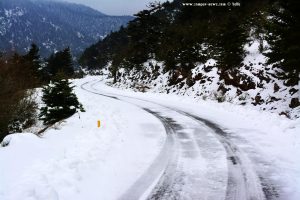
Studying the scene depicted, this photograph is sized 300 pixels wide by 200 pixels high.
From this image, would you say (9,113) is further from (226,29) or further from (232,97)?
(226,29)

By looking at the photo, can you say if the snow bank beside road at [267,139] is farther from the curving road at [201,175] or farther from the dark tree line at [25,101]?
the dark tree line at [25,101]

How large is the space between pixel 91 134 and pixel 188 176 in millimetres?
6180

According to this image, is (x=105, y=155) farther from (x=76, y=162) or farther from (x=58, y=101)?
(x=58, y=101)

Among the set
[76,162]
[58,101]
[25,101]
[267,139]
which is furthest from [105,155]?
[25,101]

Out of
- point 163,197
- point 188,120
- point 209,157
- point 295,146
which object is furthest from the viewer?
point 188,120

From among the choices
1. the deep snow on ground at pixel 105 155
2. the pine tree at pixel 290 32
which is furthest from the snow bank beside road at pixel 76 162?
the pine tree at pixel 290 32

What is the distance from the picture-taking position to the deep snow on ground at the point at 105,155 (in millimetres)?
6664

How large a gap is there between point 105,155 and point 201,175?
3323mm

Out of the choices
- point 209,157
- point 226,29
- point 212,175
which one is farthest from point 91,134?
point 226,29

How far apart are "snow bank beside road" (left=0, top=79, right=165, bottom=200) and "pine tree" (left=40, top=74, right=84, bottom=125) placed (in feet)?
21.4

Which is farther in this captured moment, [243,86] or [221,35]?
[221,35]

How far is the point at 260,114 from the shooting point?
1667cm

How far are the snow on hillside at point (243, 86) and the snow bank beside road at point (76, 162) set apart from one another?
781cm

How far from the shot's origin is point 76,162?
8.52 m
